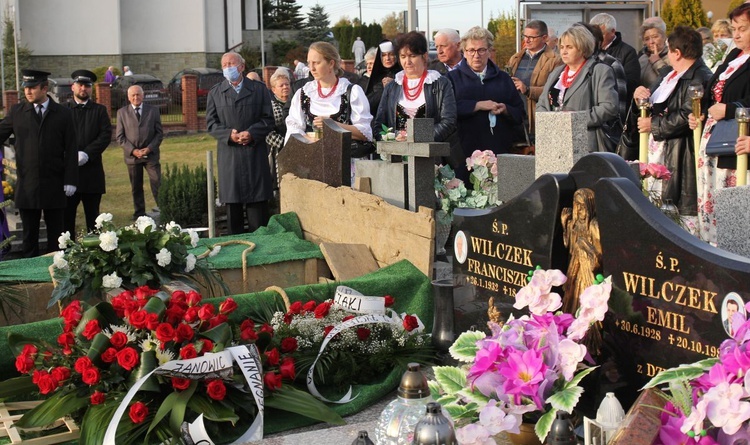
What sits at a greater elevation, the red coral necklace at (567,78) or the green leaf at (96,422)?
the red coral necklace at (567,78)

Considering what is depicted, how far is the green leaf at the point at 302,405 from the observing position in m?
4.23

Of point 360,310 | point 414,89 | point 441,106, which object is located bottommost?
point 360,310

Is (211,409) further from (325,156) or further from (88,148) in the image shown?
(88,148)

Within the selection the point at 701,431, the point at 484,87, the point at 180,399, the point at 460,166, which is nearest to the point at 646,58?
the point at 484,87

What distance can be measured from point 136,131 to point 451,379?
10514 millimetres

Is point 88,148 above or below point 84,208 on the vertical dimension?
above

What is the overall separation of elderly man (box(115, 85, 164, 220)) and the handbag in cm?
854

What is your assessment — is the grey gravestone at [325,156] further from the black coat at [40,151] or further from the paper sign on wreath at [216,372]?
the paper sign on wreath at [216,372]

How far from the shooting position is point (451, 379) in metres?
3.48

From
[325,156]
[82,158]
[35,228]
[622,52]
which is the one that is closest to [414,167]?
[325,156]

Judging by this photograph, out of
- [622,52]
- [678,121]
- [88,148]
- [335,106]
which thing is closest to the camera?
[678,121]

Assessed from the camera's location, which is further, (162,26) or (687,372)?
(162,26)

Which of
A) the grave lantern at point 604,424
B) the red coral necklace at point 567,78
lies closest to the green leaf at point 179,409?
the grave lantern at point 604,424

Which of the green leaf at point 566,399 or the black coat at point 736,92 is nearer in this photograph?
the green leaf at point 566,399
